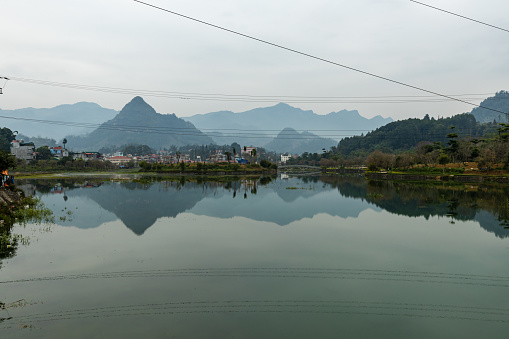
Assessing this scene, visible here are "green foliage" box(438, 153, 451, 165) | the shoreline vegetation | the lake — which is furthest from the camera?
the shoreline vegetation

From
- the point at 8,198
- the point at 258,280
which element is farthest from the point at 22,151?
the point at 258,280

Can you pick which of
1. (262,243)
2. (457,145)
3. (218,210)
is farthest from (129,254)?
(457,145)

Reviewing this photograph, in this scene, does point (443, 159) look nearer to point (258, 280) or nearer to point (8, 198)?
point (258, 280)

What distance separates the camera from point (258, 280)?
14.8 m

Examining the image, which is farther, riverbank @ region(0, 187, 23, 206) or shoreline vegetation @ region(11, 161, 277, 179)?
shoreline vegetation @ region(11, 161, 277, 179)

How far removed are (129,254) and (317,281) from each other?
36.3 ft

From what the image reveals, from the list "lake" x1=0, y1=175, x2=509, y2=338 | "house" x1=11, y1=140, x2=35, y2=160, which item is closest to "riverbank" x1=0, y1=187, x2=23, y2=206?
"lake" x1=0, y1=175, x2=509, y2=338

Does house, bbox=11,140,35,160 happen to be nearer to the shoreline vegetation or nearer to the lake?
the shoreline vegetation

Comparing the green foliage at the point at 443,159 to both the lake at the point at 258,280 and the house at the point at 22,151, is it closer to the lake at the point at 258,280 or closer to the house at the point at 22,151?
the lake at the point at 258,280

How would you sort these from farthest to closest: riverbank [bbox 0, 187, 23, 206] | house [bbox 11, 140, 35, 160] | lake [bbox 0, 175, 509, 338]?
house [bbox 11, 140, 35, 160] → riverbank [bbox 0, 187, 23, 206] → lake [bbox 0, 175, 509, 338]

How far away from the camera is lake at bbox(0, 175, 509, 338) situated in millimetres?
10711

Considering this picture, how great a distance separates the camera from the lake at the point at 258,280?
10711 millimetres

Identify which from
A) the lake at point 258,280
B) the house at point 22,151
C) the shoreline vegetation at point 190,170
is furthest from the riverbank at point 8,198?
the house at point 22,151

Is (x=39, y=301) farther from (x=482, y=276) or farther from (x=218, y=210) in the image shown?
(x=218, y=210)
